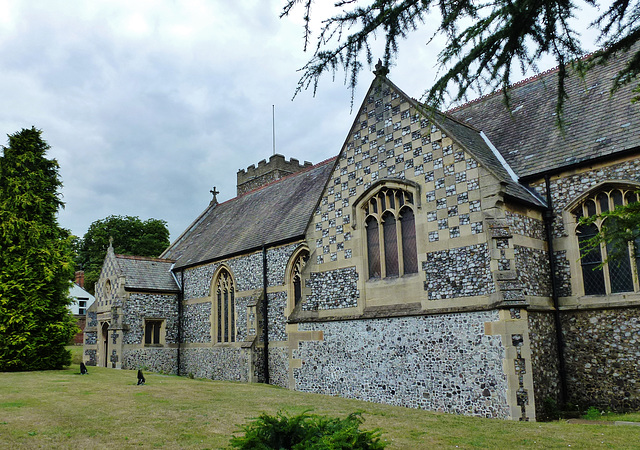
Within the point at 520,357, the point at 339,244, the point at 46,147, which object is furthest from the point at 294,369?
the point at 46,147

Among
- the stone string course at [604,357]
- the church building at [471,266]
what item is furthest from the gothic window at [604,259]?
the stone string course at [604,357]

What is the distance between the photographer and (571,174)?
1264 cm

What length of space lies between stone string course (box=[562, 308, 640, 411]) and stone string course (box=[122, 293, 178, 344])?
18.5m

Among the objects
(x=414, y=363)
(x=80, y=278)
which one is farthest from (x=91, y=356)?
(x=80, y=278)

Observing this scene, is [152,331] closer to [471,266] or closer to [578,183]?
[471,266]

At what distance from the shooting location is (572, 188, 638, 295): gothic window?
11.6 meters

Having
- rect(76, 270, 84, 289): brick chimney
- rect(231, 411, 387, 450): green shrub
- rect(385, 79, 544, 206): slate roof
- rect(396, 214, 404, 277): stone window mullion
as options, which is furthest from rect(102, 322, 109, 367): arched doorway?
rect(76, 270, 84, 289): brick chimney

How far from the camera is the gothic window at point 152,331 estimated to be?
24234mm

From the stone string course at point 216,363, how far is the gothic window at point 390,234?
7.74 meters

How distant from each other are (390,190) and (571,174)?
469 centimetres

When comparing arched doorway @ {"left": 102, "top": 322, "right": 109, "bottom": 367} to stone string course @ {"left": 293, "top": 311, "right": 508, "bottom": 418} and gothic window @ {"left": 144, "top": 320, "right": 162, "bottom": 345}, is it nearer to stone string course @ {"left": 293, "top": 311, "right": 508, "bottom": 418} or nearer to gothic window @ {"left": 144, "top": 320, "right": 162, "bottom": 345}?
gothic window @ {"left": 144, "top": 320, "right": 162, "bottom": 345}

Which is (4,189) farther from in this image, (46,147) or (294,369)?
(294,369)

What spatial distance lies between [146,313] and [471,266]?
1756 cm

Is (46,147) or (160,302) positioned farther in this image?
(160,302)
